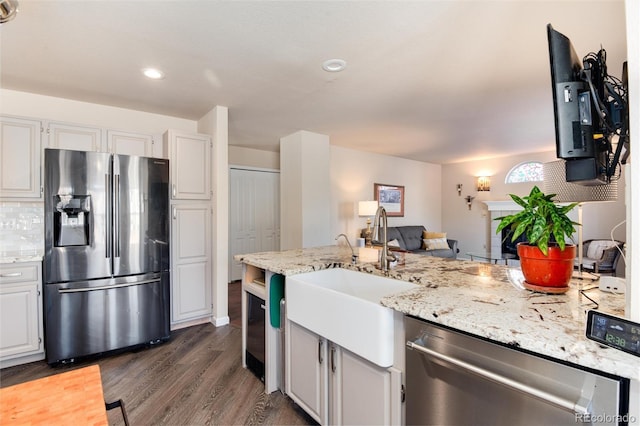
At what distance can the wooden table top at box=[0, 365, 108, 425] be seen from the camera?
85 cm

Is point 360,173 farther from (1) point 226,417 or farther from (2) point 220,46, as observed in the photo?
(1) point 226,417

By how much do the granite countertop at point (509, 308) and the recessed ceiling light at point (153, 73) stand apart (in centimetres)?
198

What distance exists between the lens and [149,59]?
7.45 feet

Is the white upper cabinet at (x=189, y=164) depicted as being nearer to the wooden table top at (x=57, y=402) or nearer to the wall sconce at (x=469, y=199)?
the wooden table top at (x=57, y=402)

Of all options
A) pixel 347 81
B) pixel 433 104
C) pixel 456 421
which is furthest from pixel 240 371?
pixel 433 104

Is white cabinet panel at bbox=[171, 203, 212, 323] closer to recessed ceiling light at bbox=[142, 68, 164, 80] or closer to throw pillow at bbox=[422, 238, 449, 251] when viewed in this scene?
recessed ceiling light at bbox=[142, 68, 164, 80]

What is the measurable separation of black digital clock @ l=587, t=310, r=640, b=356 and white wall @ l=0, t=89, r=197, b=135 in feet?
12.6

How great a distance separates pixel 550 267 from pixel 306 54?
2026 millimetres

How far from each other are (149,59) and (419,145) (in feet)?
14.1

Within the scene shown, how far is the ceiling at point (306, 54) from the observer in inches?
69.1

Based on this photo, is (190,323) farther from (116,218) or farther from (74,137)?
(74,137)

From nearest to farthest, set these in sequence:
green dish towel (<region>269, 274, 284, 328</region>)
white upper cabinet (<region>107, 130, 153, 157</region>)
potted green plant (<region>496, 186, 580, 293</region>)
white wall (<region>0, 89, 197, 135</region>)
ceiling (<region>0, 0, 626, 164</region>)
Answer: potted green plant (<region>496, 186, 580, 293</region>) → ceiling (<region>0, 0, 626, 164</region>) → green dish towel (<region>269, 274, 284, 328</region>) → white wall (<region>0, 89, 197, 135</region>) → white upper cabinet (<region>107, 130, 153, 157</region>)

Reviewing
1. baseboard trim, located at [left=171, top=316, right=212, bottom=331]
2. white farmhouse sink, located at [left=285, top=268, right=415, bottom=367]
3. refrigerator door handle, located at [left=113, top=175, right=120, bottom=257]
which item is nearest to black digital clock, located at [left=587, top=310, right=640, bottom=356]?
white farmhouse sink, located at [left=285, top=268, right=415, bottom=367]

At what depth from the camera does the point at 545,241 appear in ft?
4.00
